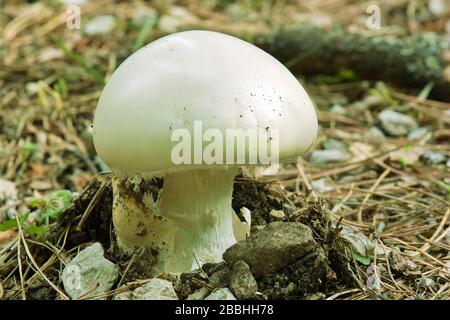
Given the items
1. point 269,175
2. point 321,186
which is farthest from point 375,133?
point 269,175

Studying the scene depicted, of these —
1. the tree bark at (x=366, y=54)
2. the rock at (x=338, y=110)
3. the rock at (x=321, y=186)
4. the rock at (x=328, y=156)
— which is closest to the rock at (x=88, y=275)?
the rock at (x=321, y=186)

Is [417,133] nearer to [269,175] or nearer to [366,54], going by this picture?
[366,54]

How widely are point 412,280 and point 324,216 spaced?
0.39 metres

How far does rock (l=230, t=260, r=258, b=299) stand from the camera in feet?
6.02

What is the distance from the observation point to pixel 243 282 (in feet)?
A: 6.07

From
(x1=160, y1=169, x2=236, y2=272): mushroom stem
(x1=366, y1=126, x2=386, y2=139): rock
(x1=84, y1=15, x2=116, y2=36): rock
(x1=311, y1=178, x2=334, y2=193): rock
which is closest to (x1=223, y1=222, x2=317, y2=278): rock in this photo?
(x1=160, y1=169, x2=236, y2=272): mushroom stem

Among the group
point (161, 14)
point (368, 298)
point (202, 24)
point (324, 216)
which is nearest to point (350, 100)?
point (202, 24)

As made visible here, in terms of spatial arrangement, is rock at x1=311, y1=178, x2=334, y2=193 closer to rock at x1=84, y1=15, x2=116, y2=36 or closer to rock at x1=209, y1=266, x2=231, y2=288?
rock at x1=209, y1=266, x2=231, y2=288

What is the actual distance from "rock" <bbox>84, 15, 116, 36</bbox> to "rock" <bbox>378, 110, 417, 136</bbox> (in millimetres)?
2678

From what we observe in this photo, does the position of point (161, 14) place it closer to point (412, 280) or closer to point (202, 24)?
point (202, 24)

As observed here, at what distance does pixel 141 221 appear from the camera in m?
2.17

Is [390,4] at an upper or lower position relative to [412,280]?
upper

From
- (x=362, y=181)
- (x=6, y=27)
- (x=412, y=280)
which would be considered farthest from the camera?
(x=6, y=27)

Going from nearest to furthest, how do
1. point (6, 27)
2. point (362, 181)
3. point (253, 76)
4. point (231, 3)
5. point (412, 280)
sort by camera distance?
point (253, 76), point (412, 280), point (362, 181), point (6, 27), point (231, 3)
